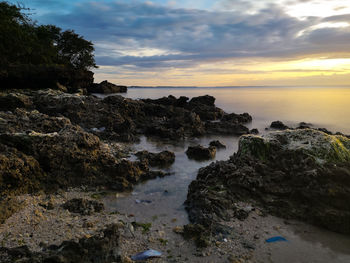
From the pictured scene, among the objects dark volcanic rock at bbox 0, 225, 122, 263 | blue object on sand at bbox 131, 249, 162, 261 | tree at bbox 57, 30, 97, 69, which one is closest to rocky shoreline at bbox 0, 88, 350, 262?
dark volcanic rock at bbox 0, 225, 122, 263

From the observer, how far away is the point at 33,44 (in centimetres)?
3372

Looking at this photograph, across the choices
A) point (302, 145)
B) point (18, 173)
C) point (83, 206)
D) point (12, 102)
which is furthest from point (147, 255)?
point (12, 102)

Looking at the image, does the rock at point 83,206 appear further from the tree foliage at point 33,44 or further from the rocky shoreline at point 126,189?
the tree foliage at point 33,44

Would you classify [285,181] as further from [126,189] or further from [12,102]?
[12,102]

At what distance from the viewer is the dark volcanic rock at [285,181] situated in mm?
5664

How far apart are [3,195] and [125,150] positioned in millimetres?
5642

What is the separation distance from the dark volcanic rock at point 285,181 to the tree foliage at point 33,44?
88.4 feet

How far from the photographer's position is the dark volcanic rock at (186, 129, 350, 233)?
5664 mm

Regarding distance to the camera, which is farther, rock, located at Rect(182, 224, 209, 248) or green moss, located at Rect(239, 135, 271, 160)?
green moss, located at Rect(239, 135, 271, 160)

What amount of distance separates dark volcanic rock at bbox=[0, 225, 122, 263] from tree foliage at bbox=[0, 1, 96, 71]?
27551 millimetres

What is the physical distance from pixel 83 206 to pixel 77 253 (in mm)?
2197

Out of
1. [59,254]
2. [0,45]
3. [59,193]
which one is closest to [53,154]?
[59,193]

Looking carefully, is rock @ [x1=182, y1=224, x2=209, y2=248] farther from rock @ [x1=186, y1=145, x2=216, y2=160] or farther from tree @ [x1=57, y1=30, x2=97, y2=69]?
tree @ [x1=57, y1=30, x2=97, y2=69]

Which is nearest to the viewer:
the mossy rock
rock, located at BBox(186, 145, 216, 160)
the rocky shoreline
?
the rocky shoreline
